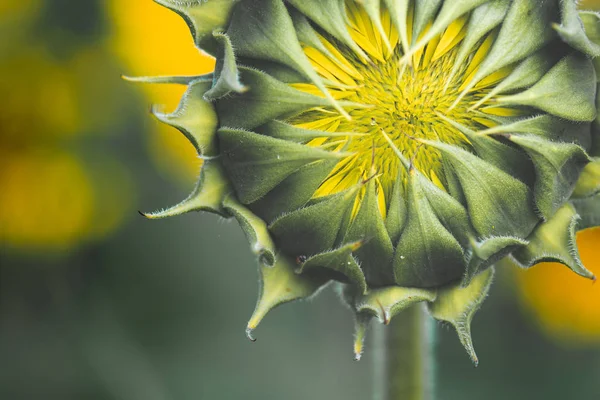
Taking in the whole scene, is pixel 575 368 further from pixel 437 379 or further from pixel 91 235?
pixel 91 235

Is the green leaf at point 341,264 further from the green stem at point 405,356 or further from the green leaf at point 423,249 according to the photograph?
the green stem at point 405,356

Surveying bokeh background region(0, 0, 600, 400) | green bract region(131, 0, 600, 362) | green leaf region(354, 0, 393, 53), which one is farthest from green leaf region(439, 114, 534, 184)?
bokeh background region(0, 0, 600, 400)

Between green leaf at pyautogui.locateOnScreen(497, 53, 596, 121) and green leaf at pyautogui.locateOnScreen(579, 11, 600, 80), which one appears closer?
green leaf at pyautogui.locateOnScreen(497, 53, 596, 121)

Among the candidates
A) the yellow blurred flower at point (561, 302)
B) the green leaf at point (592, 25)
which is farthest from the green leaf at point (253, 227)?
the yellow blurred flower at point (561, 302)

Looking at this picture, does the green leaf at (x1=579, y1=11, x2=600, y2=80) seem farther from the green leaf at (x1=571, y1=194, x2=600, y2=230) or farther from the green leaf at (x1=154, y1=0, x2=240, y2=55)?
the green leaf at (x1=154, y1=0, x2=240, y2=55)

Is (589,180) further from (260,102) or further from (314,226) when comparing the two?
(260,102)

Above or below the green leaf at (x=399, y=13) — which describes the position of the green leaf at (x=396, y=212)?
below

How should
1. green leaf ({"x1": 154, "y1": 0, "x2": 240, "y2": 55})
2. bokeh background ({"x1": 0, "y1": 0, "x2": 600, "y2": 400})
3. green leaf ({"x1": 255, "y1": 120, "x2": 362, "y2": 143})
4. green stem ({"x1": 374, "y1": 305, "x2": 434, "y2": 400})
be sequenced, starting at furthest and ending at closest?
bokeh background ({"x1": 0, "y1": 0, "x2": 600, "y2": 400}), green stem ({"x1": 374, "y1": 305, "x2": 434, "y2": 400}), green leaf ({"x1": 154, "y1": 0, "x2": 240, "y2": 55}), green leaf ({"x1": 255, "y1": 120, "x2": 362, "y2": 143})
